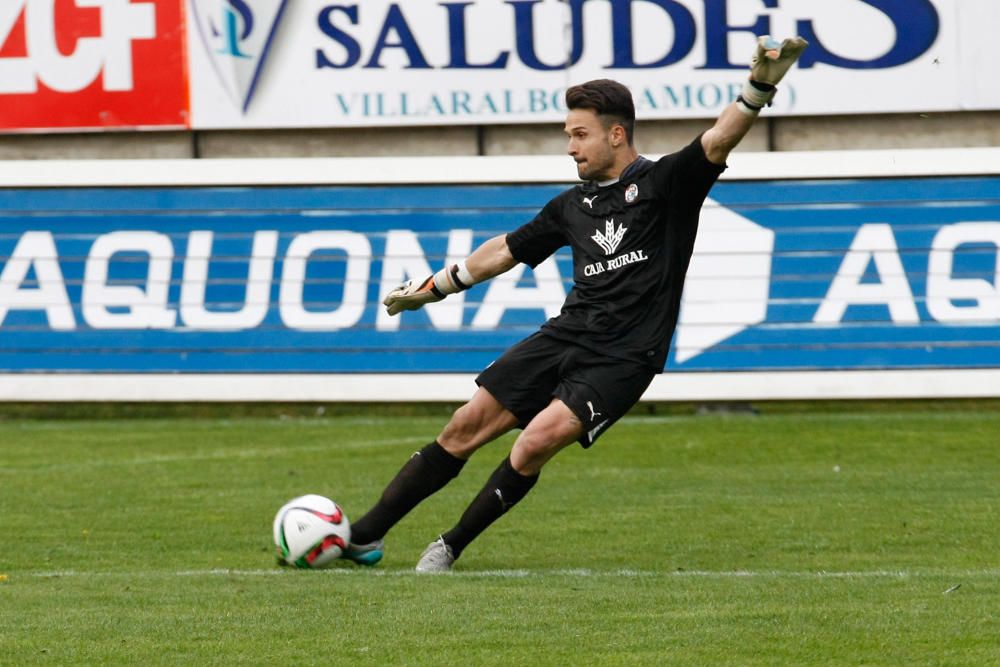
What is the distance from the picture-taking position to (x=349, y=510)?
386 inches

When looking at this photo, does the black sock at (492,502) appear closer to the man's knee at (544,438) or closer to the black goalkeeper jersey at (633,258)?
the man's knee at (544,438)

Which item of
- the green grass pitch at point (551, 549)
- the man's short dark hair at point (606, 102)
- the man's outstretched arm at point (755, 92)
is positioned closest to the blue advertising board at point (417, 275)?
the green grass pitch at point (551, 549)

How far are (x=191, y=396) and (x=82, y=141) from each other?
2.51 metres

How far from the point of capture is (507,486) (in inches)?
296

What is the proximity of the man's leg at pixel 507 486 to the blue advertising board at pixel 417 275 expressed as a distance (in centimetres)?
675

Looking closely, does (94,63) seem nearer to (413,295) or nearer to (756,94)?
(413,295)

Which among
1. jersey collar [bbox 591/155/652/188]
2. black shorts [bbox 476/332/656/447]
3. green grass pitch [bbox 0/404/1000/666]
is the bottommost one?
green grass pitch [bbox 0/404/1000/666]

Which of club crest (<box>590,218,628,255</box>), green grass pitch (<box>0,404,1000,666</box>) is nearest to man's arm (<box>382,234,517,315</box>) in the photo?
club crest (<box>590,218,628,255</box>)

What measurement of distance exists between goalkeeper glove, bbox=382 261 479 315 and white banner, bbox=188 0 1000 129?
6.92 m

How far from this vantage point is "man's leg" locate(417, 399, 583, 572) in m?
7.38

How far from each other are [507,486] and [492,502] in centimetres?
9

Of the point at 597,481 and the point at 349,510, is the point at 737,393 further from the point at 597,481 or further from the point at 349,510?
the point at 349,510

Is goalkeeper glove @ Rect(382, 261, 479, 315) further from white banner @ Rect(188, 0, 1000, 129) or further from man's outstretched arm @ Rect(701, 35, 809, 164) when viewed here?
white banner @ Rect(188, 0, 1000, 129)

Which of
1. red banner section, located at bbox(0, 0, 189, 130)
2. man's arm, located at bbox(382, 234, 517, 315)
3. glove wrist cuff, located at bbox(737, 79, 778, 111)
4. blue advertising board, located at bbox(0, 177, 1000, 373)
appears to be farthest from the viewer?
red banner section, located at bbox(0, 0, 189, 130)
